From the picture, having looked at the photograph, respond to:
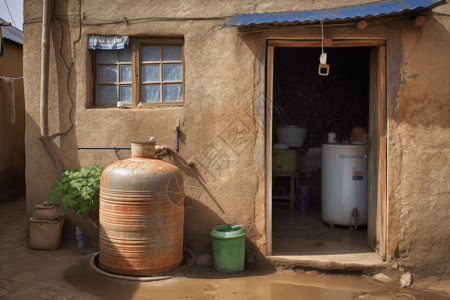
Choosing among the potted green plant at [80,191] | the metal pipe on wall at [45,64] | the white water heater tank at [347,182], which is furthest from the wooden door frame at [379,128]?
the metal pipe on wall at [45,64]

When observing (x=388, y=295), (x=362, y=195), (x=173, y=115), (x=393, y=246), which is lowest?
(x=388, y=295)

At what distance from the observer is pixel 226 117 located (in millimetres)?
5449

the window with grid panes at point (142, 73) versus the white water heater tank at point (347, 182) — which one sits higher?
the window with grid panes at point (142, 73)

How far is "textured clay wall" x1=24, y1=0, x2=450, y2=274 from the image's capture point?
200 inches

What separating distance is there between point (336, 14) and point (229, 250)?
11.0ft

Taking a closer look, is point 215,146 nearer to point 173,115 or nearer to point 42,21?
point 173,115

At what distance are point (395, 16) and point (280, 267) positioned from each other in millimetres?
3670

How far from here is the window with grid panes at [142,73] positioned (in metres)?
5.79

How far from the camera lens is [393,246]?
5117 millimetres

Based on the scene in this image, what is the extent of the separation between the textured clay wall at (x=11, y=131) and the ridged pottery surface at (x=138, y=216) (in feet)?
16.9

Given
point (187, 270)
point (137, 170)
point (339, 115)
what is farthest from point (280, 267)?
point (339, 115)

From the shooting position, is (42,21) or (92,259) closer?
(92,259)

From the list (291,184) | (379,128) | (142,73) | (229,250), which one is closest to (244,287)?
(229,250)

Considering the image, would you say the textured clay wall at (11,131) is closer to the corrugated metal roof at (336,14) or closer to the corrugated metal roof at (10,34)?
the corrugated metal roof at (10,34)
